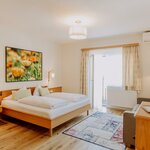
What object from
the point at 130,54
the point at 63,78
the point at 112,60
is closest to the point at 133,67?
the point at 130,54

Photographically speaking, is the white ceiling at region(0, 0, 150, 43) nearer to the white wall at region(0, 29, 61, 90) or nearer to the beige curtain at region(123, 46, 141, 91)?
the white wall at region(0, 29, 61, 90)

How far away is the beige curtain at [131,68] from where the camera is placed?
445cm

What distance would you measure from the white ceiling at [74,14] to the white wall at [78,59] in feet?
1.70

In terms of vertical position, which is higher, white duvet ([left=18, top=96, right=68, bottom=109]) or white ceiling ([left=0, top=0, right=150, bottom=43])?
white ceiling ([left=0, top=0, right=150, bottom=43])

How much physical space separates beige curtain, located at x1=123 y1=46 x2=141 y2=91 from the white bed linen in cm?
169

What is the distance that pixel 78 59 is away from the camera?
18.7 feet

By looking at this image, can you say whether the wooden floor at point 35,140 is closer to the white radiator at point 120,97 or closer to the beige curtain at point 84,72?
the beige curtain at point 84,72

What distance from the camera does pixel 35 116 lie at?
3.22 meters

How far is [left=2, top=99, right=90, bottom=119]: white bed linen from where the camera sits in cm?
304

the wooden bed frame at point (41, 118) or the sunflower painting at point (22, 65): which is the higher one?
the sunflower painting at point (22, 65)

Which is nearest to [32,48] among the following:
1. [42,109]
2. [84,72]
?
[84,72]

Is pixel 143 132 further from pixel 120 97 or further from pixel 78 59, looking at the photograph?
pixel 78 59

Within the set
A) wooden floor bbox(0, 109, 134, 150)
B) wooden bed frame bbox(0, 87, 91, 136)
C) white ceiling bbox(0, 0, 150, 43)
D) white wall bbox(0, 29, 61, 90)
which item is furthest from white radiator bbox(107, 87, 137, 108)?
wooden floor bbox(0, 109, 134, 150)

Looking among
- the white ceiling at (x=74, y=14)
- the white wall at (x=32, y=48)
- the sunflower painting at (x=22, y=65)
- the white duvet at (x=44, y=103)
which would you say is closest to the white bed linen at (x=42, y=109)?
the white duvet at (x=44, y=103)
